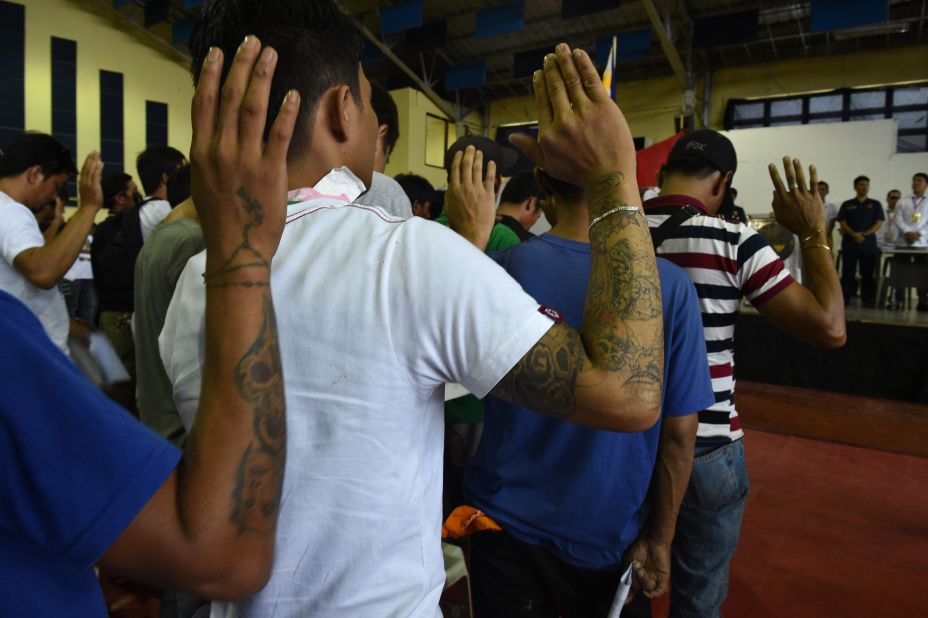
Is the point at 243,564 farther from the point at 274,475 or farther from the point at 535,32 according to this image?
the point at 535,32

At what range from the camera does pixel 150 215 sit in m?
2.62

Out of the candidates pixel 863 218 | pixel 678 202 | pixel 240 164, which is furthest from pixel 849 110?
pixel 240 164

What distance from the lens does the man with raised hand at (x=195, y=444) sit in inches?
16.0

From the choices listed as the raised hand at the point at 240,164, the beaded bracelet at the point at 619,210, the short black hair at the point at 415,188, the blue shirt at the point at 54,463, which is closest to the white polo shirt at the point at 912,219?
the short black hair at the point at 415,188

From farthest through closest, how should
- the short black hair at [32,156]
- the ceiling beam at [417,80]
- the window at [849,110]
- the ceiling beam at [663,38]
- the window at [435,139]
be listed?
1. the window at [435,139]
2. the ceiling beam at [417,80]
3. the window at [849,110]
4. the ceiling beam at [663,38]
5. the short black hair at [32,156]

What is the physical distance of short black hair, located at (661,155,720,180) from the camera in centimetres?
163

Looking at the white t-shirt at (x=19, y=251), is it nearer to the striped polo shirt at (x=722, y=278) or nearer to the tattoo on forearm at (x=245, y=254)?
the tattoo on forearm at (x=245, y=254)

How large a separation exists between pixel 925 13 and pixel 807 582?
37.2 ft

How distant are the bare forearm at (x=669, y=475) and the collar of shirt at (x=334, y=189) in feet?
2.63

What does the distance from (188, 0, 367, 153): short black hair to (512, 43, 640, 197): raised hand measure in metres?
0.26

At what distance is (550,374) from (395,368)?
161 millimetres

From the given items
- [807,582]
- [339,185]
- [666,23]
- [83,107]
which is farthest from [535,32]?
[339,185]

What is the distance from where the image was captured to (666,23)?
960 cm

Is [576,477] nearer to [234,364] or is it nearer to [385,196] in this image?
[234,364]
